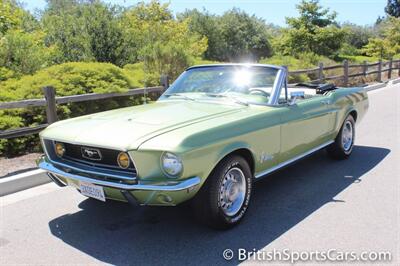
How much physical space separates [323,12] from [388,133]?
30.6 meters

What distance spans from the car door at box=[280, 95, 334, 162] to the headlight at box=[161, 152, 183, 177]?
→ 1.64 m

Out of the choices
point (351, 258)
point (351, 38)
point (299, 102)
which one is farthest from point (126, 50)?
point (351, 38)

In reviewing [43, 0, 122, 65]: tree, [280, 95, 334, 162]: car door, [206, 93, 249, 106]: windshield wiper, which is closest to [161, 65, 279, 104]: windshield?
[206, 93, 249, 106]: windshield wiper

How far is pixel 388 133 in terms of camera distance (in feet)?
27.8

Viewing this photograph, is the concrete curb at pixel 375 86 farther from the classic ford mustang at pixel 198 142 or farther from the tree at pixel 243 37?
the tree at pixel 243 37

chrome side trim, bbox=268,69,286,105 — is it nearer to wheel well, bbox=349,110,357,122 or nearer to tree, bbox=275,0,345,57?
wheel well, bbox=349,110,357,122

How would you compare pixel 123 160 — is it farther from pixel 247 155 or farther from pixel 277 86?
pixel 277 86

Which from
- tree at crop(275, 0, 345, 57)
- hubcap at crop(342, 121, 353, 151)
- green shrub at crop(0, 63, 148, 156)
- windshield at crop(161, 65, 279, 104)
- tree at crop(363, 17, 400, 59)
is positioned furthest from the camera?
tree at crop(363, 17, 400, 59)

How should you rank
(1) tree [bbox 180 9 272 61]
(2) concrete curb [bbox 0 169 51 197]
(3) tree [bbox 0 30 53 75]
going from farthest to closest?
(1) tree [bbox 180 9 272 61], (3) tree [bbox 0 30 53 75], (2) concrete curb [bbox 0 169 51 197]

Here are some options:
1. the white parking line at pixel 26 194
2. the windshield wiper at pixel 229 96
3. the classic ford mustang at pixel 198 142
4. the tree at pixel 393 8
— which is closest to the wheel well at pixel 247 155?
the classic ford mustang at pixel 198 142

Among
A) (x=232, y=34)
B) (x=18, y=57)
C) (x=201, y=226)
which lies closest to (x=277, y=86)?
(x=201, y=226)

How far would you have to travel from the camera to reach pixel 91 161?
3891 mm

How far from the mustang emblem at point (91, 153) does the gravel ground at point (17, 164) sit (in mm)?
2361

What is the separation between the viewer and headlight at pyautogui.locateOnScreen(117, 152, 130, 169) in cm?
361
